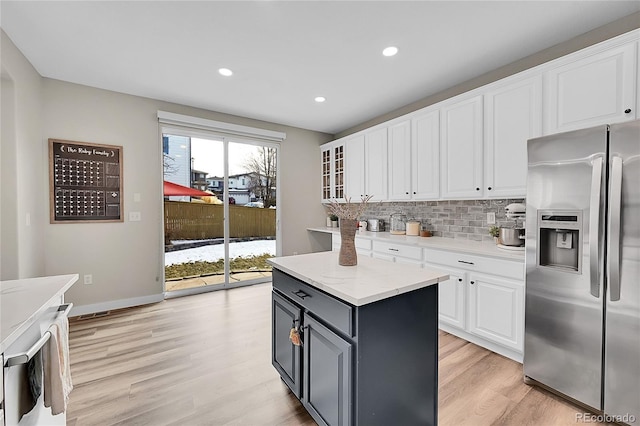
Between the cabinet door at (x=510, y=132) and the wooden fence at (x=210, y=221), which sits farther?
the wooden fence at (x=210, y=221)

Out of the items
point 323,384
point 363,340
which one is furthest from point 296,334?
point 363,340

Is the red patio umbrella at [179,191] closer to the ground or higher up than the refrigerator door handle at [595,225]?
higher up

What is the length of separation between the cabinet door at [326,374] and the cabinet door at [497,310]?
1.71m

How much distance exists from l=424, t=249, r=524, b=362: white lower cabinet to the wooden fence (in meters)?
2.83

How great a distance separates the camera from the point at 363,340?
4.09 ft

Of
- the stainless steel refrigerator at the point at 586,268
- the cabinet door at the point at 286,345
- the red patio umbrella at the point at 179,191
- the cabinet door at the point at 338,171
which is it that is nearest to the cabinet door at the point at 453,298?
the stainless steel refrigerator at the point at 586,268

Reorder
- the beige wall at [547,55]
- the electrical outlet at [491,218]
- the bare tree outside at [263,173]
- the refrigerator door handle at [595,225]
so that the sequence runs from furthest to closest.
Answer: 1. the bare tree outside at [263,173]
2. the electrical outlet at [491,218]
3. the beige wall at [547,55]
4. the refrigerator door handle at [595,225]

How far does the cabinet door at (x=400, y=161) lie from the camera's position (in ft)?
11.3

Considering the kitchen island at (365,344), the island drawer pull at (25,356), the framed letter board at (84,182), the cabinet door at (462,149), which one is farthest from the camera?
the framed letter board at (84,182)

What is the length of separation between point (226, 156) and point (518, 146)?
3.72m

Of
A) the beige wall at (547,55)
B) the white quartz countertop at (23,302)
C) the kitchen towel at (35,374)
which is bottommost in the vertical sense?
the kitchen towel at (35,374)

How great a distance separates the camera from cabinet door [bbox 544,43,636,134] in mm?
1845

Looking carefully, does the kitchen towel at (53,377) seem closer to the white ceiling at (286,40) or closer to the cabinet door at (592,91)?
the white ceiling at (286,40)

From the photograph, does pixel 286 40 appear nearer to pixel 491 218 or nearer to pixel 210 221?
pixel 491 218
